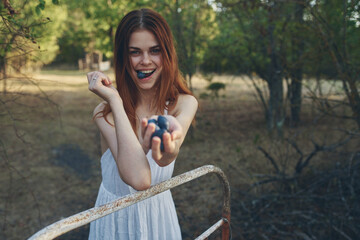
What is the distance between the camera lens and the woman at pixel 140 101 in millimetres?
1551

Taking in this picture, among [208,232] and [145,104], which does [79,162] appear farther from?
[208,232]

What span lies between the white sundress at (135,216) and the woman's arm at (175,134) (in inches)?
11.2

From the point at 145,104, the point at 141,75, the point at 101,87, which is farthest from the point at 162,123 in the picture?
the point at 145,104

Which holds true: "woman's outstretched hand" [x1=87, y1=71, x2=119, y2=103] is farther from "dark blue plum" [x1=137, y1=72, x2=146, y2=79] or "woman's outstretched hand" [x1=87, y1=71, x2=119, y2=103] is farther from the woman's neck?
the woman's neck

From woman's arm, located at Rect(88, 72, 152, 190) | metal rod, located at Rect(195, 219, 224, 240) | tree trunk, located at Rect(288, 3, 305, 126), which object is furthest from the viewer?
tree trunk, located at Rect(288, 3, 305, 126)

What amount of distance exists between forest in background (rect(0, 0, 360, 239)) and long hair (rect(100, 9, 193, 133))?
2.28 ft

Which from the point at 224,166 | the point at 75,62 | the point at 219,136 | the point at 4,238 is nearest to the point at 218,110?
the point at 219,136

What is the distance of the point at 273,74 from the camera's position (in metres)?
6.16

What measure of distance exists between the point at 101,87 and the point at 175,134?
57cm

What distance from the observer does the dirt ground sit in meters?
3.89

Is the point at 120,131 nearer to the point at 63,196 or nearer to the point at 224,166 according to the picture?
the point at 63,196

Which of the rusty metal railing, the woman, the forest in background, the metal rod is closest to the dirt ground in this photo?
the forest in background

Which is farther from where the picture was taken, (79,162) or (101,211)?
(79,162)

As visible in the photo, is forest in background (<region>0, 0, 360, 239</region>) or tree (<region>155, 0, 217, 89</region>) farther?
tree (<region>155, 0, 217, 89</region>)
